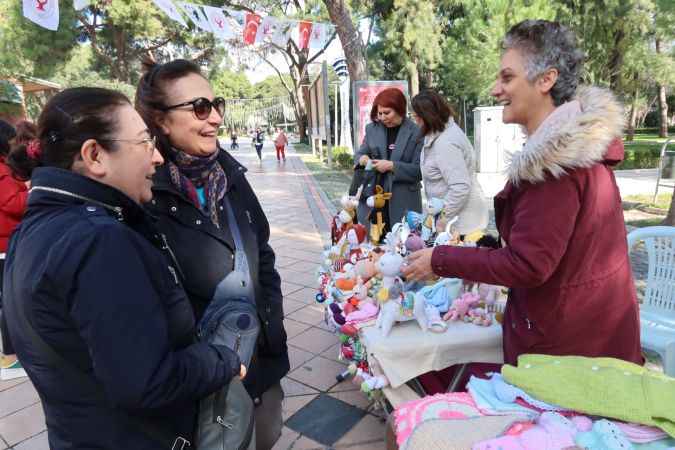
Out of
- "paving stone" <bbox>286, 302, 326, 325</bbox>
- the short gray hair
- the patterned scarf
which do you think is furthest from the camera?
"paving stone" <bbox>286, 302, 326, 325</bbox>

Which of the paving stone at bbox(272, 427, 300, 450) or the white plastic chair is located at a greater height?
the white plastic chair

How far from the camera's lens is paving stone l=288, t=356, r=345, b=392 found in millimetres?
2773

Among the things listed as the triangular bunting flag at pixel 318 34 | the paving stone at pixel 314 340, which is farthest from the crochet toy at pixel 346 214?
the triangular bunting flag at pixel 318 34

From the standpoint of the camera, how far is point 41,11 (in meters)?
6.48

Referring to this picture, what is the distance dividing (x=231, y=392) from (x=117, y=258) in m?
0.55

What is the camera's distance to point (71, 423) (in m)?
1.03

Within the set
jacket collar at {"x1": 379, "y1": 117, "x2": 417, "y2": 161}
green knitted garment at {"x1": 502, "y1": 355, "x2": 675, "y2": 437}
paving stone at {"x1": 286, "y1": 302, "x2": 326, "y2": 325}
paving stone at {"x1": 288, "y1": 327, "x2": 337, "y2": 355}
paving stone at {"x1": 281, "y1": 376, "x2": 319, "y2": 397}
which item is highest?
jacket collar at {"x1": 379, "y1": 117, "x2": 417, "y2": 161}

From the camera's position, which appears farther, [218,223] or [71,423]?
[218,223]

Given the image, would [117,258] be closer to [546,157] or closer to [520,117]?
[546,157]

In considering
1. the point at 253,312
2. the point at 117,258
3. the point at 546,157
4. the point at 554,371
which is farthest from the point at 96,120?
the point at 554,371

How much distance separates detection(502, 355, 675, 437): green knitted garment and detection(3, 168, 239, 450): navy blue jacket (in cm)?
90

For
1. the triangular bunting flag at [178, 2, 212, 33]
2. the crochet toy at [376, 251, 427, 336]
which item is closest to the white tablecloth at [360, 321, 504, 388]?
the crochet toy at [376, 251, 427, 336]

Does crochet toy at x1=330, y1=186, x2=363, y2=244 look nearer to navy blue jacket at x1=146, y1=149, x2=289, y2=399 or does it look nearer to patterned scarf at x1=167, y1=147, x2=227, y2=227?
navy blue jacket at x1=146, y1=149, x2=289, y2=399

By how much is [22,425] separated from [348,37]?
10.5m
